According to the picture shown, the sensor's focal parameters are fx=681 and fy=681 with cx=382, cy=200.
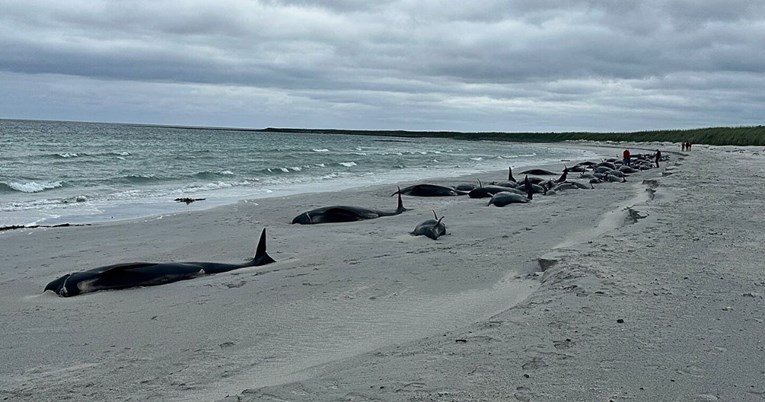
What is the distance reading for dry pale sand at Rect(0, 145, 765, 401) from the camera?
13.3 ft

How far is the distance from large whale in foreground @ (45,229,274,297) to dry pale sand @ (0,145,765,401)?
0.67 ft

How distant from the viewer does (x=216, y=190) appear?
2230 cm

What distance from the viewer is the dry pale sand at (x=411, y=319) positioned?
4039 millimetres

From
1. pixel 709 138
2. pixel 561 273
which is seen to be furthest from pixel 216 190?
pixel 709 138

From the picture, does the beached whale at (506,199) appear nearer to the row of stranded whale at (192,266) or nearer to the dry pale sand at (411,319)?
the row of stranded whale at (192,266)

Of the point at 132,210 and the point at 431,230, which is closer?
the point at 431,230

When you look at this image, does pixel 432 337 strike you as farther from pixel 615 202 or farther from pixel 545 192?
pixel 545 192

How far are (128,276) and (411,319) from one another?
353cm

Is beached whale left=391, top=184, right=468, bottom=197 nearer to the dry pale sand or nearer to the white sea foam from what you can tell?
the dry pale sand

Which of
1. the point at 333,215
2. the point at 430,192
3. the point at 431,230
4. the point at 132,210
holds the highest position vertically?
the point at 431,230

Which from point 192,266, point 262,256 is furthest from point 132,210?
point 192,266

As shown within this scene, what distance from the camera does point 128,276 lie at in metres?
7.57

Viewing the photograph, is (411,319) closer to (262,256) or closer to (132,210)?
(262,256)

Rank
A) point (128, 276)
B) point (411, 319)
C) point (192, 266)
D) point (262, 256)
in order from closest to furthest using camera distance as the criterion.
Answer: point (411, 319), point (128, 276), point (192, 266), point (262, 256)
